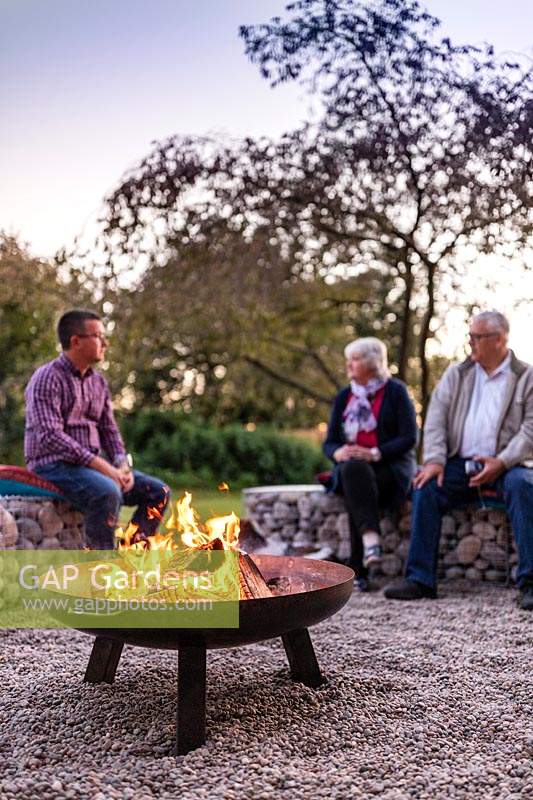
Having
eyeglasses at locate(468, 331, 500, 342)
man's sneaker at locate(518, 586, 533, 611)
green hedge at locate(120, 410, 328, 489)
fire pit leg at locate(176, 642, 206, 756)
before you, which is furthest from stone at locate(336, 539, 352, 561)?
green hedge at locate(120, 410, 328, 489)

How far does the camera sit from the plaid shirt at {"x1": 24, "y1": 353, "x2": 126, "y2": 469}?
3838mm

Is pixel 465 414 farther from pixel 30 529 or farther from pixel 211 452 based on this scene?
pixel 211 452

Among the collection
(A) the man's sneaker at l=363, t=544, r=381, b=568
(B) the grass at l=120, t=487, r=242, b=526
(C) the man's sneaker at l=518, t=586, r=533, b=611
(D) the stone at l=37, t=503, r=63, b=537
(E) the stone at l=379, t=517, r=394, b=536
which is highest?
(D) the stone at l=37, t=503, r=63, b=537

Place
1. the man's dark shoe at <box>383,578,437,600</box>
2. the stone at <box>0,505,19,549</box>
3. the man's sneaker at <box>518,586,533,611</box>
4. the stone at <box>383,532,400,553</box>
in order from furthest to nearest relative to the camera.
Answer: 1. the stone at <box>383,532,400,553</box>
2. the man's dark shoe at <box>383,578,437,600</box>
3. the man's sneaker at <box>518,586,533,611</box>
4. the stone at <box>0,505,19,549</box>

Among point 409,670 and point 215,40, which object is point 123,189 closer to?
point 215,40

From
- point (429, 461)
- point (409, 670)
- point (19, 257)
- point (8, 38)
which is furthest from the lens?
point (19, 257)

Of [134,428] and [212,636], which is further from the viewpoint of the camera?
[134,428]

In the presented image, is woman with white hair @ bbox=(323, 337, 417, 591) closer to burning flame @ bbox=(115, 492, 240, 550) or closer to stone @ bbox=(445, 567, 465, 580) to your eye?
stone @ bbox=(445, 567, 465, 580)

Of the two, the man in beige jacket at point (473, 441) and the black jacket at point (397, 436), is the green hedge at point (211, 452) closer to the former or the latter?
the black jacket at point (397, 436)

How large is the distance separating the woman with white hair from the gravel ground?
3.58 ft

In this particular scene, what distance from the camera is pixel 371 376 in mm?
4555

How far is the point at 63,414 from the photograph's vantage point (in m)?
3.97

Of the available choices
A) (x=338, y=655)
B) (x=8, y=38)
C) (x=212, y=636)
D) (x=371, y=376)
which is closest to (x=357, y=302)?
(x=371, y=376)

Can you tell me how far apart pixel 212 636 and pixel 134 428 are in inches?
368
